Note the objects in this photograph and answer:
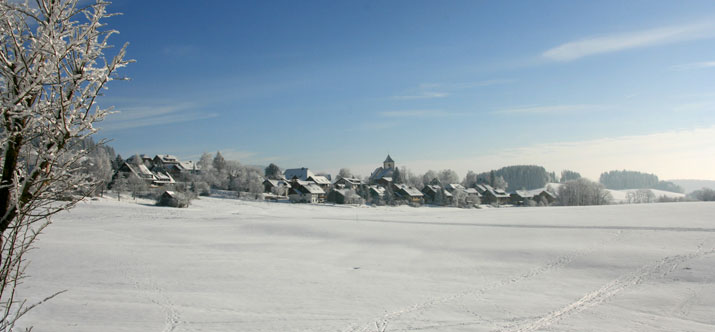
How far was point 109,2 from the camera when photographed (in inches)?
172

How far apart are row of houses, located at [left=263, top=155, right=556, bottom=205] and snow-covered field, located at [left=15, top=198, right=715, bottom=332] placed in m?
45.6

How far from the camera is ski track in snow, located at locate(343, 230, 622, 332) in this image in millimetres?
13466

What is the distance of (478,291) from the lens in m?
18.6

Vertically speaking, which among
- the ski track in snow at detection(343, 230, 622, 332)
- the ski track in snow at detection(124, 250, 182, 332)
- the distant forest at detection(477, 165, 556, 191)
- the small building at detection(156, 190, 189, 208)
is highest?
the distant forest at detection(477, 165, 556, 191)

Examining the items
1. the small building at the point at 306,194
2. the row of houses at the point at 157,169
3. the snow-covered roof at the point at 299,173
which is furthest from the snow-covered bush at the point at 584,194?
the row of houses at the point at 157,169

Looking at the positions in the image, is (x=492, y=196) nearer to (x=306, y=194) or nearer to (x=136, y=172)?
(x=306, y=194)

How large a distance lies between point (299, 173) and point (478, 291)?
9920 cm

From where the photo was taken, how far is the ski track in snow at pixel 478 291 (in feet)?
44.2

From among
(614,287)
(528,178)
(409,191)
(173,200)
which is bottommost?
(614,287)

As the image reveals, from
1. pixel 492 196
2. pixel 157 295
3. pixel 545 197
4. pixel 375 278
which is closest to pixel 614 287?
pixel 375 278

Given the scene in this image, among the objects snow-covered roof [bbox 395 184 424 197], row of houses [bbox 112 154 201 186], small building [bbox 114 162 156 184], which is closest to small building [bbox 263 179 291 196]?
row of houses [bbox 112 154 201 186]

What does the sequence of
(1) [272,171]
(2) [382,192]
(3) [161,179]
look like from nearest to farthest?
1. (3) [161,179]
2. (2) [382,192]
3. (1) [272,171]

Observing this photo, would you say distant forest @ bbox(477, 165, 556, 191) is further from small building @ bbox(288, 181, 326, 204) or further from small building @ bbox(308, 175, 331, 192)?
small building @ bbox(288, 181, 326, 204)

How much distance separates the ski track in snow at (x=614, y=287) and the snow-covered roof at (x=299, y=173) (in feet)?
301
